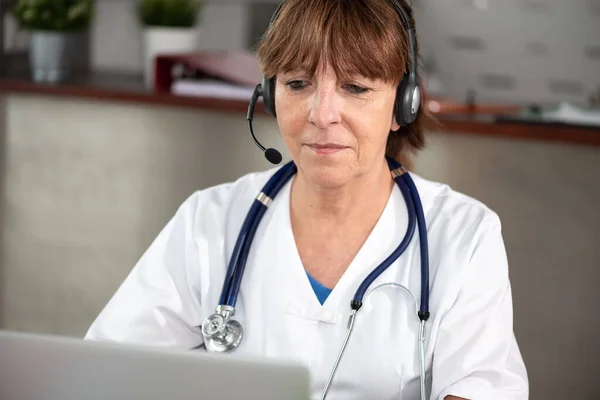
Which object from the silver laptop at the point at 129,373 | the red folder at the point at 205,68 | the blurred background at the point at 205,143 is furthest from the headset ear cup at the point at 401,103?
the red folder at the point at 205,68

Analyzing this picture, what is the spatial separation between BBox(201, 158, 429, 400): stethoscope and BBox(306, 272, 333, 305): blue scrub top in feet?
0.24

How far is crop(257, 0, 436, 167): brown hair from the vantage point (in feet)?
4.80

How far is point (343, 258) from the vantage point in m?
1.59

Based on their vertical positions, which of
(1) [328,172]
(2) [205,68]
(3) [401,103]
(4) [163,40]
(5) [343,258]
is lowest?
(5) [343,258]

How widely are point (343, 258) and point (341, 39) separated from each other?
36cm

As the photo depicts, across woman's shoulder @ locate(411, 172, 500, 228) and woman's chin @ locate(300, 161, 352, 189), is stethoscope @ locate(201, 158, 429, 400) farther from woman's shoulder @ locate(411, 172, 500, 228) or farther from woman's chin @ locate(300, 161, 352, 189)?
woman's chin @ locate(300, 161, 352, 189)

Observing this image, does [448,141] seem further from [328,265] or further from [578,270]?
[328,265]

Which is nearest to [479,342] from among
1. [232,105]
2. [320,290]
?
[320,290]

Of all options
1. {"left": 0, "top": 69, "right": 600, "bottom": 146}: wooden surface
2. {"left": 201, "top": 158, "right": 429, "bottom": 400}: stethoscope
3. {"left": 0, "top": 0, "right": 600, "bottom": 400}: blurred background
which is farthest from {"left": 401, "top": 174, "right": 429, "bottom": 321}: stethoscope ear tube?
{"left": 0, "top": 0, "right": 600, "bottom": 400}: blurred background

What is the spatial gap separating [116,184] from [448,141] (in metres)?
1.02

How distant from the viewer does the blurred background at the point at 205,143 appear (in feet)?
7.67

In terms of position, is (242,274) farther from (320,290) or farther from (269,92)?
(269,92)

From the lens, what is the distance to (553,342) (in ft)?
7.78

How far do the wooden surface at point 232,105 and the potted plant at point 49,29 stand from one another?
0.20ft
